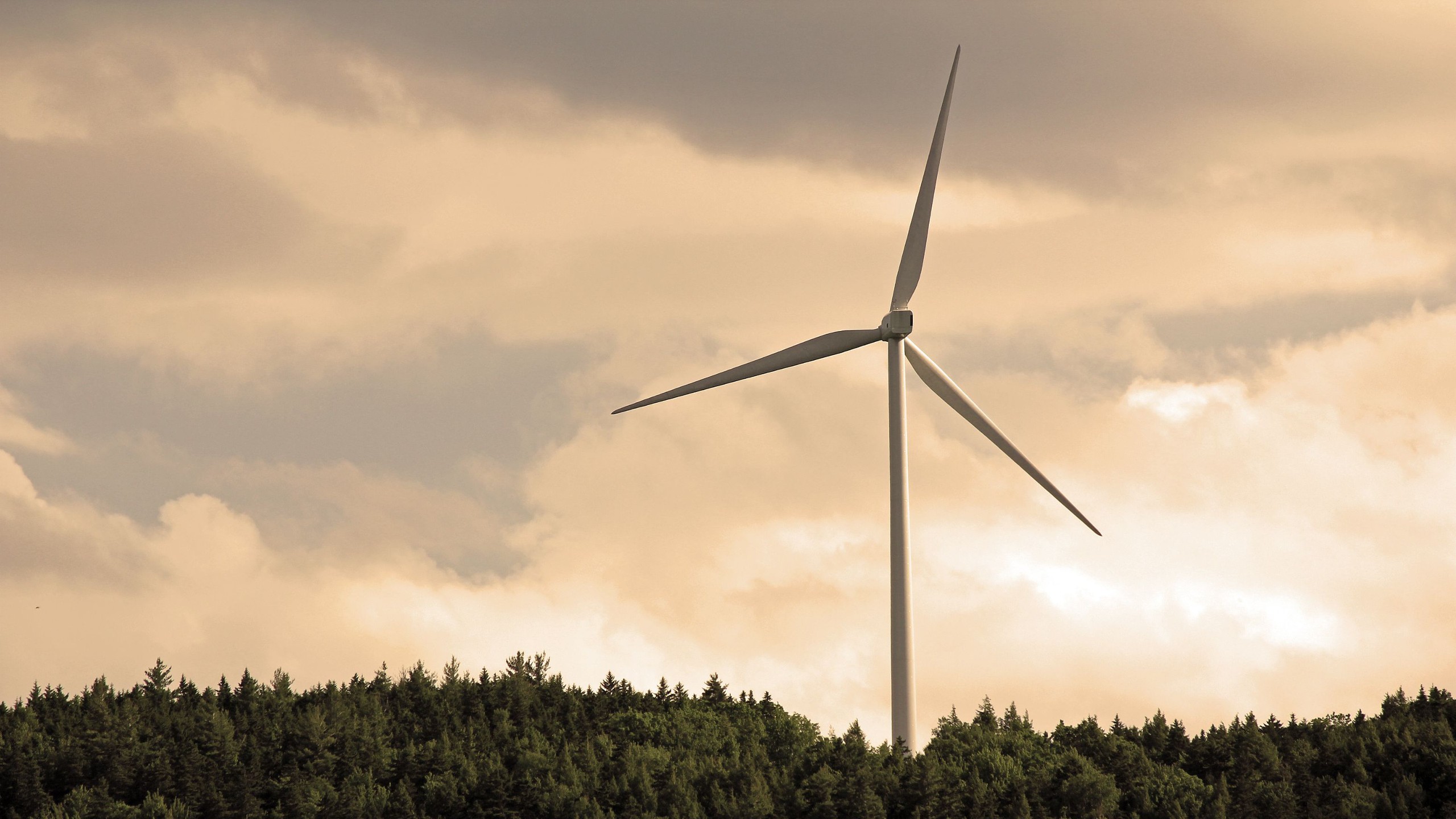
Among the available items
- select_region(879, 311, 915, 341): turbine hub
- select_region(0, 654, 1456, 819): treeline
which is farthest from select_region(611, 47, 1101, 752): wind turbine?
select_region(0, 654, 1456, 819): treeline

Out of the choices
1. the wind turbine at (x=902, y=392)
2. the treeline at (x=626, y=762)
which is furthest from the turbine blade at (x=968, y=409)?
the treeline at (x=626, y=762)

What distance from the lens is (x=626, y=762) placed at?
8256 centimetres

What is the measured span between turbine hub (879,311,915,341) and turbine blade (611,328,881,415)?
1.83 meters

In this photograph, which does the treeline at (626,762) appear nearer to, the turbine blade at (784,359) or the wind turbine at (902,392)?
the wind turbine at (902,392)

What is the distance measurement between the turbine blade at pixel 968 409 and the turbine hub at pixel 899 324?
1350 millimetres

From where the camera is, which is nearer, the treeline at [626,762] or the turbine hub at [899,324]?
the turbine hub at [899,324]

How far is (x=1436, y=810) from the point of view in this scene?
278 ft

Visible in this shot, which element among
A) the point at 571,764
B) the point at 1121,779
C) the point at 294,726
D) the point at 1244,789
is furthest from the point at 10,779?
the point at 1244,789

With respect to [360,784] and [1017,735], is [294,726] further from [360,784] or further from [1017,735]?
[1017,735]

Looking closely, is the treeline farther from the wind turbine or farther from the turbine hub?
the turbine hub

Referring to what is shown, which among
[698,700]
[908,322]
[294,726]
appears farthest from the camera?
[698,700]

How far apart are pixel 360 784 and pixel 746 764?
70.2 feet

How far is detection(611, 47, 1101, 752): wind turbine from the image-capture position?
70.3 meters

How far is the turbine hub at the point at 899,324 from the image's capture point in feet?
231
